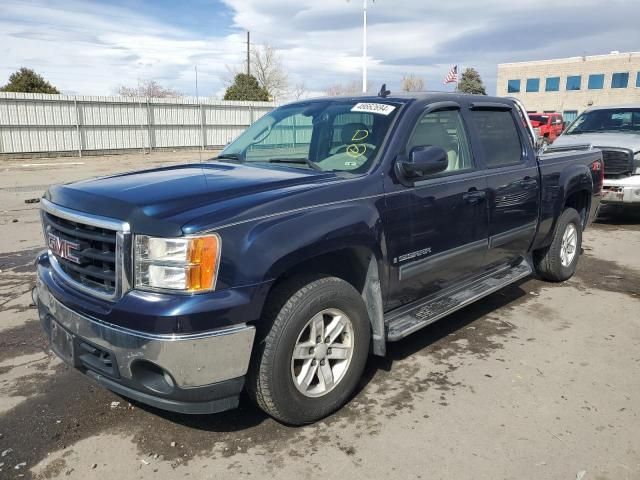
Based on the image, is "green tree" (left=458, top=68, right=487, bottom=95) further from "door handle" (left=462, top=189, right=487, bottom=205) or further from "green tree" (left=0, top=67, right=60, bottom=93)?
"door handle" (left=462, top=189, right=487, bottom=205)

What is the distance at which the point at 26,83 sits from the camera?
27547mm

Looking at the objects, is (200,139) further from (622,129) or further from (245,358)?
(245,358)

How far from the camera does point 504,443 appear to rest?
295 centimetres

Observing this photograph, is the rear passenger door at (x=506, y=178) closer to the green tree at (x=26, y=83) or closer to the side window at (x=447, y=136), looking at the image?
the side window at (x=447, y=136)

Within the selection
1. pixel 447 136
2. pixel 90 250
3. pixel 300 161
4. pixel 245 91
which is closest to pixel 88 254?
pixel 90 250

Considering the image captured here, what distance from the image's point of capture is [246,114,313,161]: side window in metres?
3.99

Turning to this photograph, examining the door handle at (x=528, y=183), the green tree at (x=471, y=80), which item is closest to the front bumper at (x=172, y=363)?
the door handle at (x=528, y=183)

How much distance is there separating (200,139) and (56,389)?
85.4 feet

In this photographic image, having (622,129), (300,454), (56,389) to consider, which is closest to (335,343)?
(300,454)

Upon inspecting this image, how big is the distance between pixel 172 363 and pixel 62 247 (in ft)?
3.62

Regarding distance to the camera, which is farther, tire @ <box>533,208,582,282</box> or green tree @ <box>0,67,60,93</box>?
green tree @ <box>0,67,60,93</box>

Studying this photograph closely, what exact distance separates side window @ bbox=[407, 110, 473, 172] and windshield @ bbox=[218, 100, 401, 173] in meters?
0.25

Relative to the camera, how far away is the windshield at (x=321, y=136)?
3.63 meters

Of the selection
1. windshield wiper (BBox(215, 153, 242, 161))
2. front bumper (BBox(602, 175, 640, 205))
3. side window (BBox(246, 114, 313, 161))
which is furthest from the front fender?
front bumper (BBox(602, 175, 640, 205))
